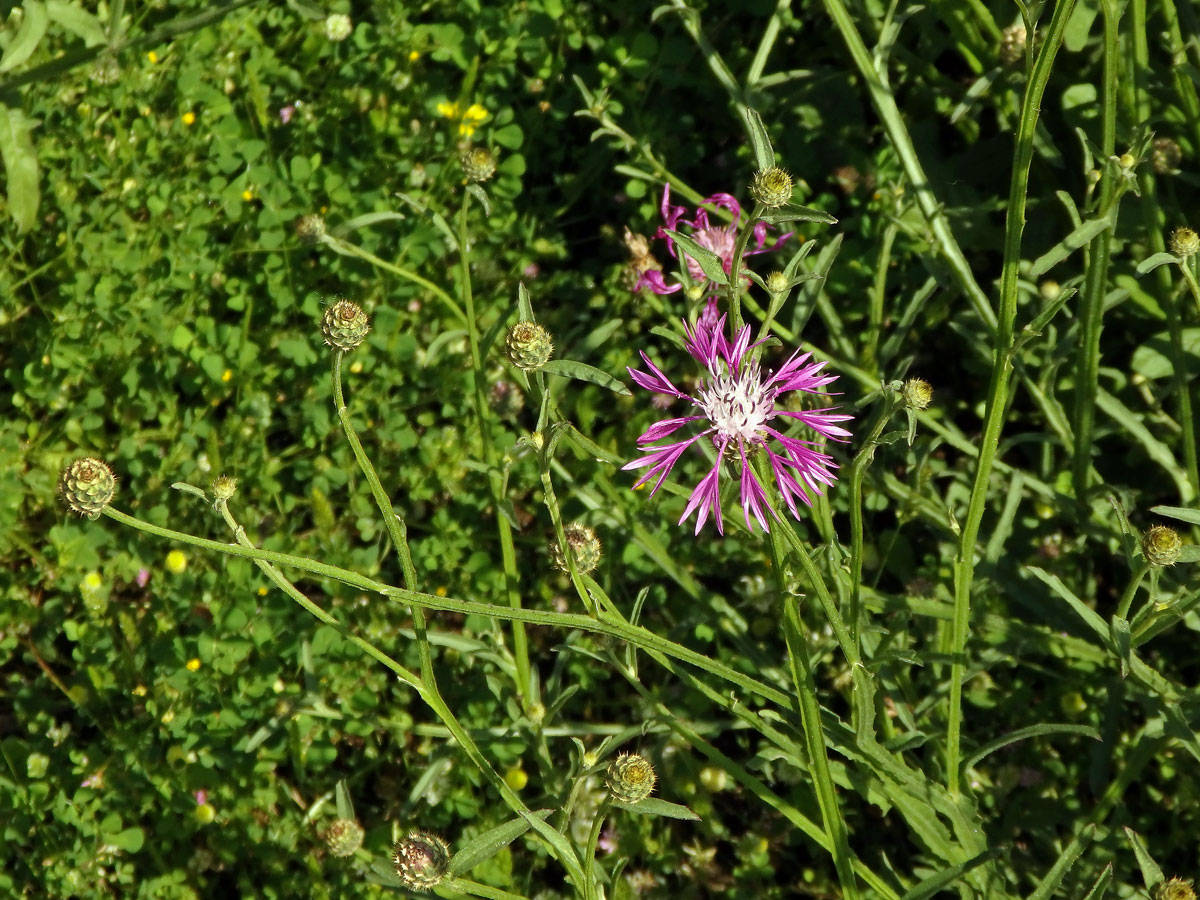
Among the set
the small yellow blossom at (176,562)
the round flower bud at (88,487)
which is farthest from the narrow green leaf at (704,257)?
the small yellow blossom at (176,562)

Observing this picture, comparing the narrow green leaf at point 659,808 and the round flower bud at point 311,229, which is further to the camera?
the round flower bud at point 311,229

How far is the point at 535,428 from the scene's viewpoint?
219 centimetres

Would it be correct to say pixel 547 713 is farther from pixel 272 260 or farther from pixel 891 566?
pixel 272 260

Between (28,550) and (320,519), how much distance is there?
850 millimetres

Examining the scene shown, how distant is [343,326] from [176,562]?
1464 mm

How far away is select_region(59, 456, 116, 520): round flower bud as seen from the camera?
164 cm

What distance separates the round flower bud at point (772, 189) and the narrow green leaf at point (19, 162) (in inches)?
57.0

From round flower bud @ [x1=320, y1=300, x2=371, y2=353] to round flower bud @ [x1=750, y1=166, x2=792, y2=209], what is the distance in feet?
2.07

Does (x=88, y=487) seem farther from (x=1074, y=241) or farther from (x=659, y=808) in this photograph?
(x=1074, y=241)

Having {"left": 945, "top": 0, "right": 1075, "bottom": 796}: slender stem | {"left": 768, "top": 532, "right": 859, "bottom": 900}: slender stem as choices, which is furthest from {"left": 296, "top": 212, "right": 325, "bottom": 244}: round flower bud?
{"left": 945, "top": 0, "right": 1075, "bottom": 796}: slender stem

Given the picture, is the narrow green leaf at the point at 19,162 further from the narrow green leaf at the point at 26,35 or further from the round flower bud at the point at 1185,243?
the round flower bud at the point at 1185,243

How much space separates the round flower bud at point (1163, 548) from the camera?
5.33 ft

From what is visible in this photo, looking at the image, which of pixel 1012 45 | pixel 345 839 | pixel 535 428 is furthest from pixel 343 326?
pixel 1012 45

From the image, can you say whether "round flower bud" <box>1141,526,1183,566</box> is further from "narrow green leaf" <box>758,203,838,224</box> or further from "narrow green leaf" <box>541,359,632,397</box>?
"narrow green leaf" <box>541,359,632,397</box>
